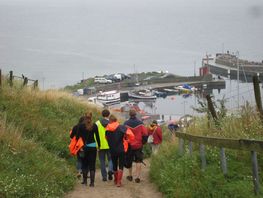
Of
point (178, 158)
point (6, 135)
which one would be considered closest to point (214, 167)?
point (178, 158)

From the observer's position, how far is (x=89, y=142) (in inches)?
391

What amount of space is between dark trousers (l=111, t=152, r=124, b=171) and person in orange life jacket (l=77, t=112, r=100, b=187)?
0.41 metres

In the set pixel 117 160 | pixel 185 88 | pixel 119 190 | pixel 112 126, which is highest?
pixel 185 88

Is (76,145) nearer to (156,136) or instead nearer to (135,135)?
(135,135)

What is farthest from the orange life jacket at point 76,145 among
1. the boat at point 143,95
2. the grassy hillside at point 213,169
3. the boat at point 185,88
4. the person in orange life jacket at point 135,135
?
the boat at point 185,88

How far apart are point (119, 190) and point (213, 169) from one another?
2450mm

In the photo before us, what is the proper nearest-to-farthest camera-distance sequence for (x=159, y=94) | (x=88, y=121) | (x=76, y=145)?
(x=88, y=121)
(x=76, y=145)
(x=159, y=94)

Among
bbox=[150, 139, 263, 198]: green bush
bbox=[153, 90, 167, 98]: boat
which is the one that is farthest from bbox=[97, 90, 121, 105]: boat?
bbox=[150, 139, 263, 198]: green bush

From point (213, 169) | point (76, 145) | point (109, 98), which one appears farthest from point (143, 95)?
point (213, 169)

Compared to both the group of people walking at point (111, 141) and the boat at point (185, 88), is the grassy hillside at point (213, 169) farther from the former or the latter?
the boat at point (185, 88)

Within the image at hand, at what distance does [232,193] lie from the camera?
6445mm

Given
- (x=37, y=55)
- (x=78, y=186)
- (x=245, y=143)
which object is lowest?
(x=78, y=186)

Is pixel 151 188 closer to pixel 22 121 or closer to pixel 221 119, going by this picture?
pixel 221 119

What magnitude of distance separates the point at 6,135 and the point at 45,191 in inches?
90.9
